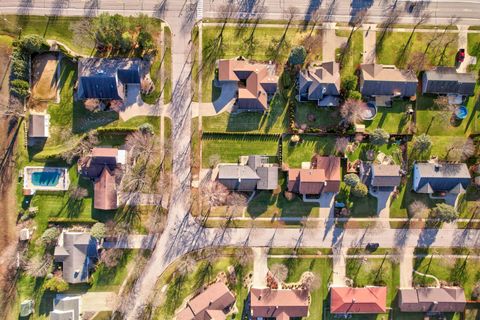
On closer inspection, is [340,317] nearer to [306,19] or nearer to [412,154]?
[412,154]

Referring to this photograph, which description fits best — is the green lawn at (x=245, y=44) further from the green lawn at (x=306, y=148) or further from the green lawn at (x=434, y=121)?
the green lawn at (x=434, y=121)

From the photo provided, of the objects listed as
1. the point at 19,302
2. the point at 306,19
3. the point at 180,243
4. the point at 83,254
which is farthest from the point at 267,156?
the point at 19,302

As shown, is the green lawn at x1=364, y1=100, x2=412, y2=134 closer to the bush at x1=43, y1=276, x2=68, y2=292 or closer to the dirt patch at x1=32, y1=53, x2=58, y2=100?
the dirt patch at x1=32, y1=53, x2=58, y2=100

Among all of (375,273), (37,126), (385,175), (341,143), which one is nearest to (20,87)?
(37,126)

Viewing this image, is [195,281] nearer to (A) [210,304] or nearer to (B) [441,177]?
(A) [210,304]

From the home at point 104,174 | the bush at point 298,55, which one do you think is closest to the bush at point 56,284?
the home at point 104,174
